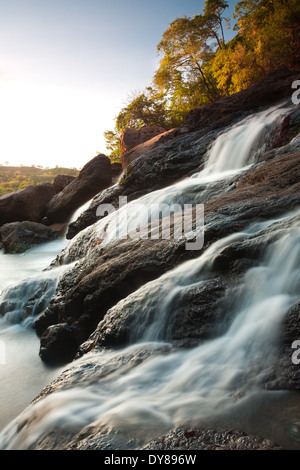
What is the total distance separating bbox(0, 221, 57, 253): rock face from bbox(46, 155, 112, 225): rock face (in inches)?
68.4

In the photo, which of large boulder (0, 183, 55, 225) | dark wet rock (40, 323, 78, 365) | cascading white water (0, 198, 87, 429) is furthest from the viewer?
large boulder (0, 183, 55, 225)

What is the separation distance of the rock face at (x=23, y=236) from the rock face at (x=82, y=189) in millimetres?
1737

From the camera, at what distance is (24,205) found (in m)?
17.2

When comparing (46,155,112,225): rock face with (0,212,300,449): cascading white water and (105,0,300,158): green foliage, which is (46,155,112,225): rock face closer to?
(105,0,300,158): green foliage

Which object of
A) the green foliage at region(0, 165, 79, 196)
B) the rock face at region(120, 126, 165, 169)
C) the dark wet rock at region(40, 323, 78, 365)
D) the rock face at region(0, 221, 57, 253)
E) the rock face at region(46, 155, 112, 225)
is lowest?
the dark wet rock at region(40, 323, 78, 365)

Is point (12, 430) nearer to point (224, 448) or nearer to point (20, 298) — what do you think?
point (224, 448)

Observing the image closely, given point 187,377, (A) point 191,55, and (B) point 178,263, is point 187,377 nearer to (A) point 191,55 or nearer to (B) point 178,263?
(B) point 178,263

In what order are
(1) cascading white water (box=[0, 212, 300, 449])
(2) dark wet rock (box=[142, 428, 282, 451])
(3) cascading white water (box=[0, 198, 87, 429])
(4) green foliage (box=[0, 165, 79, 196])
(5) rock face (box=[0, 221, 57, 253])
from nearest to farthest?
(2) dark wet rock (box=[142, 428, 282, 451]) < (1) cascading white water (box=[0, 212, 300, 449]) < (3) cascading white water (box=[0, 198, 87, 429]) < (5) rock face (box=[0, 221, 57, 253]) < (4) green foliage (box=[0, 165, 79, 196])

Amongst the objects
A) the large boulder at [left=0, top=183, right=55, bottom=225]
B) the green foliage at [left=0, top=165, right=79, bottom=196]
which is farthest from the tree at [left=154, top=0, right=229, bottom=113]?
the green foliage at [left=0, top=165, right=79, bottom=196]

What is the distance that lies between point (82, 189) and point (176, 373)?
1414 cm

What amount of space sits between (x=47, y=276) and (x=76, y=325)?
298 cm

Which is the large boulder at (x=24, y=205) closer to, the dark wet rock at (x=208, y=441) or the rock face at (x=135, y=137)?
the rock face at (x=135, y=137)

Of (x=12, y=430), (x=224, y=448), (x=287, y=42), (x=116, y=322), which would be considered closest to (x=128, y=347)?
(x=116, y=322)

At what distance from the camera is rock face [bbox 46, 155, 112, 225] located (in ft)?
52.4
